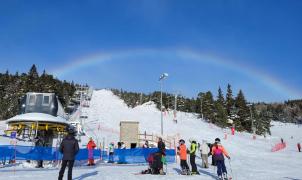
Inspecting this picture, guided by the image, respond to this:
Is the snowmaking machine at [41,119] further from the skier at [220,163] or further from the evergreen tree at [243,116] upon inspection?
the evergreen tree at [243,116]

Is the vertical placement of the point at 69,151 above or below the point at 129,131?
below

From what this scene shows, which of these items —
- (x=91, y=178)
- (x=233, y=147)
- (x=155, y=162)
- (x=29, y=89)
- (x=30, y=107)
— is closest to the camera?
(x=91, y=178)

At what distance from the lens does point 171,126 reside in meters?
58.7

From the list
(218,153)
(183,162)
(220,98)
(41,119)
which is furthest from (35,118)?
(220,98)

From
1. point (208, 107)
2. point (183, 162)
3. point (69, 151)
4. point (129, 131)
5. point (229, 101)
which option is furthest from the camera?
point (229, 101)

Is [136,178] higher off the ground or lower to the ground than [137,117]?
lower

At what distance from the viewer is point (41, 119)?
862 inches

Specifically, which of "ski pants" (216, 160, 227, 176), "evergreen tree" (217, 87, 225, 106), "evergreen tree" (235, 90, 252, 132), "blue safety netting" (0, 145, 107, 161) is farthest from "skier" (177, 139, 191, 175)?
"evergreen tree" (217, 87, 225, 106)

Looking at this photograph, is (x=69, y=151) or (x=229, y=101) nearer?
(x=69, y=151)

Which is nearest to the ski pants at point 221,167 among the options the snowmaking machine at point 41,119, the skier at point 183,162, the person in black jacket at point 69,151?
the skier at point 183,162

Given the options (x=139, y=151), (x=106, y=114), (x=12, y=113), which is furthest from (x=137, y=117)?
(x=139, y=151)

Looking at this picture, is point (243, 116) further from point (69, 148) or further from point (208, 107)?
point (69, 148)

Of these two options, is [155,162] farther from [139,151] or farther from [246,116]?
[246,116]

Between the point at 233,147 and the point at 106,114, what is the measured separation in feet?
106
